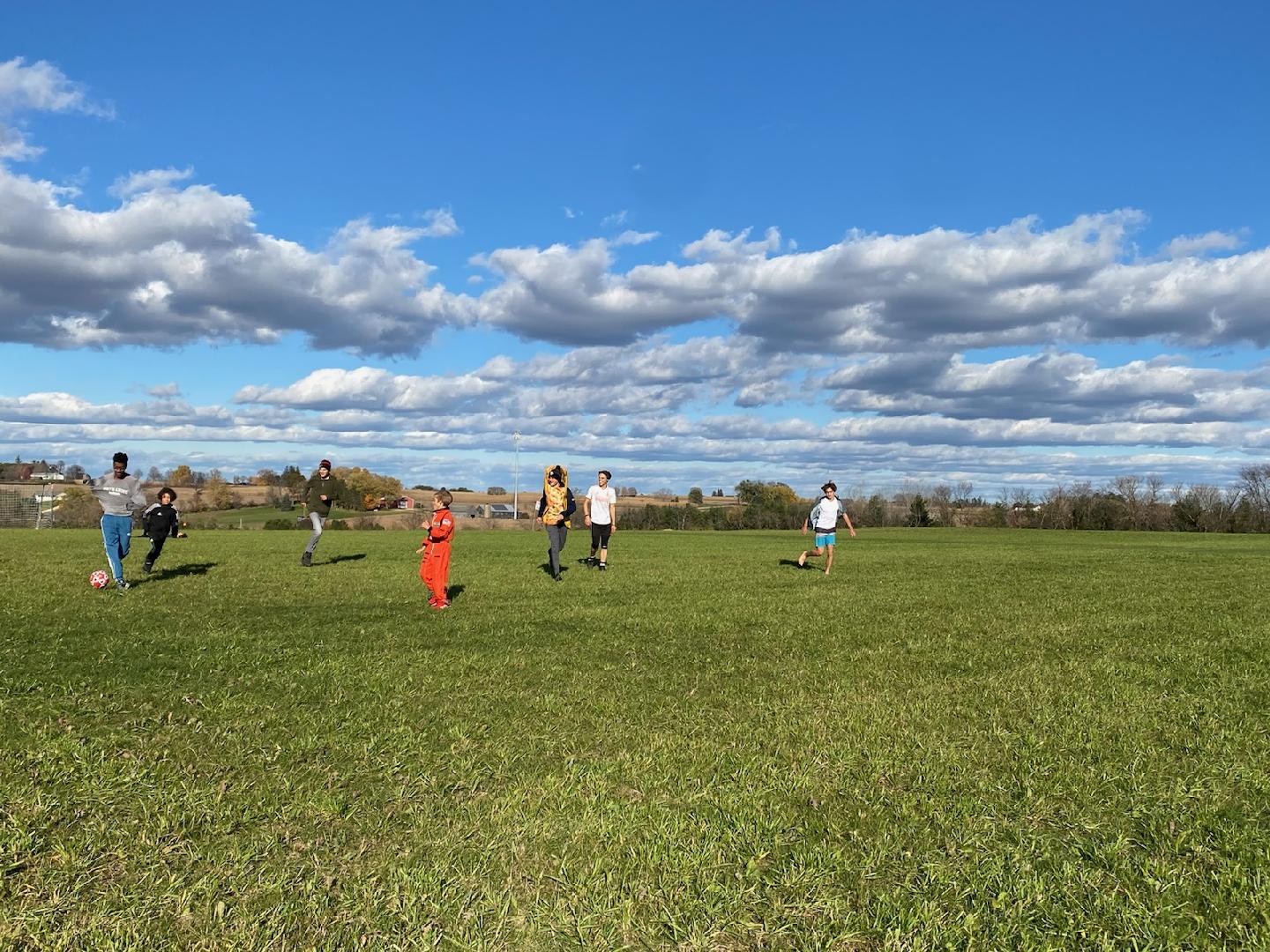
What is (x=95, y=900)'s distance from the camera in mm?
3635

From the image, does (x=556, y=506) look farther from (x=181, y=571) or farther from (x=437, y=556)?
(x=181, y=571)

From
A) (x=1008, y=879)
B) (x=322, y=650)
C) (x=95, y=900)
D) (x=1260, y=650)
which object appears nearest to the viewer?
(x=95, y=900)

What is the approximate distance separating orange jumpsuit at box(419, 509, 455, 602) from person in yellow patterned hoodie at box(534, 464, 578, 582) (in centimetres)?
419

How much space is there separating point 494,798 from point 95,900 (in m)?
1.88

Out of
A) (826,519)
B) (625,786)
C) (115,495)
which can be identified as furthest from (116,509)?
(826,519)

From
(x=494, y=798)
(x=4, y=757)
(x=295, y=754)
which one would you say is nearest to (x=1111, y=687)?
(x=494, y=798)

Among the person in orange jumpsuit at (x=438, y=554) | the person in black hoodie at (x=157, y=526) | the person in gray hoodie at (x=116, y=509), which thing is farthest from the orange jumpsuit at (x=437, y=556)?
the person in black hoodie at (x=157, y=526)

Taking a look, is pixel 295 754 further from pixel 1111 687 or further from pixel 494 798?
pixel 1111 687

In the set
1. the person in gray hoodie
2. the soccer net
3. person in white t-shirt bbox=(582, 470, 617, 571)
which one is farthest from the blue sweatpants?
the soccer net

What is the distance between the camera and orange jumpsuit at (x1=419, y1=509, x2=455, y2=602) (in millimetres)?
12734

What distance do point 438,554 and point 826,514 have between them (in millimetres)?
10111

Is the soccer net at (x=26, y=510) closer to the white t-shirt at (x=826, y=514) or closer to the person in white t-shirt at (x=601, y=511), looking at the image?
the person in white t-shirt at (x=601, y=511)

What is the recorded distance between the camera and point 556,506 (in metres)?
17.3

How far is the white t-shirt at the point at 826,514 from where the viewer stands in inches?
776
